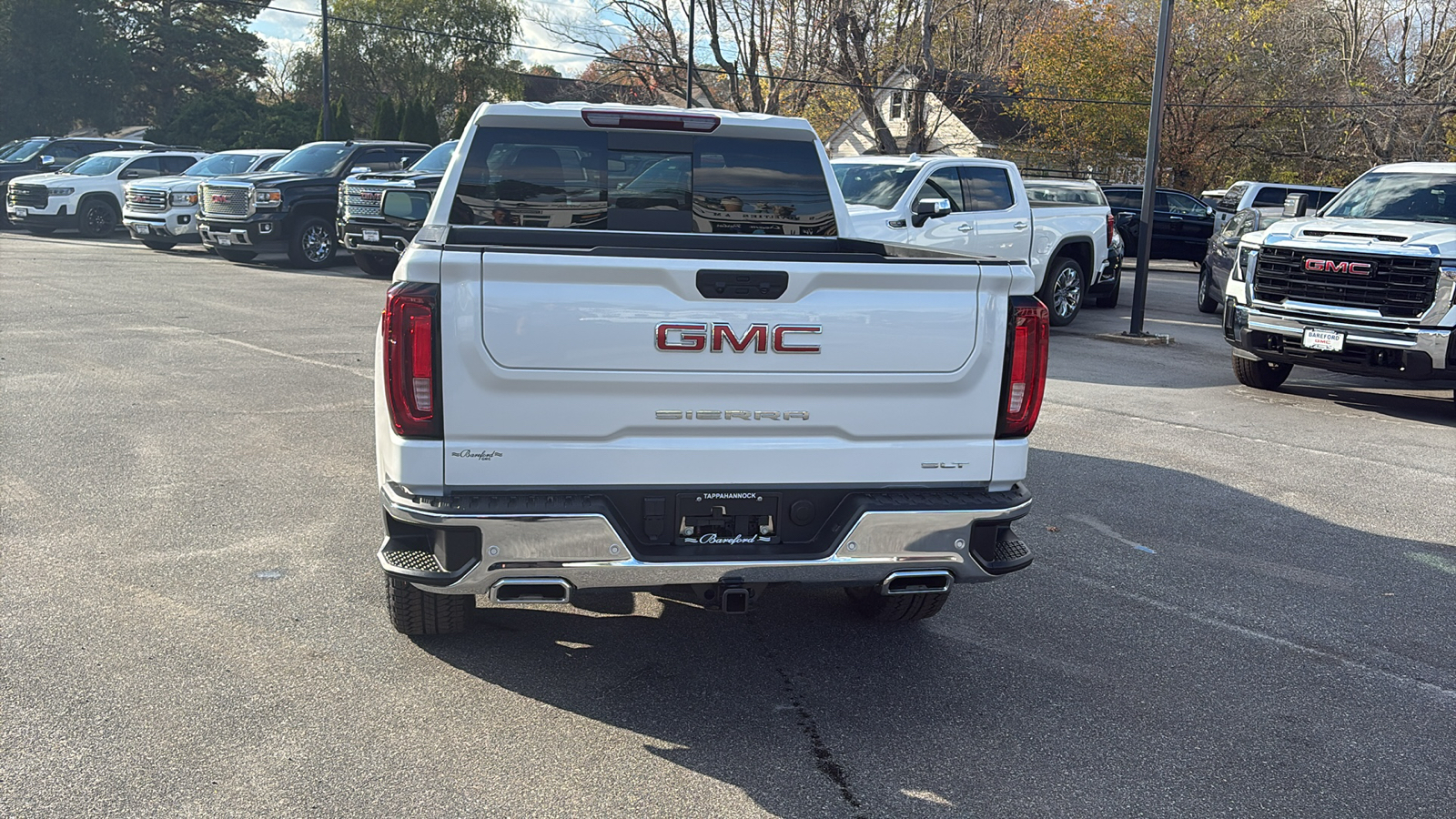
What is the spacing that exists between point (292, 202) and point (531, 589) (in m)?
16.9

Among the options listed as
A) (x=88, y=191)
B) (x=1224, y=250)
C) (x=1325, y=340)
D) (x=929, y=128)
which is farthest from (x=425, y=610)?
(x=929, y=128)

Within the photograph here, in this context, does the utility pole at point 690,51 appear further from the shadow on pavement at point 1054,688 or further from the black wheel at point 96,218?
the shadow on pavement at point 1054,688

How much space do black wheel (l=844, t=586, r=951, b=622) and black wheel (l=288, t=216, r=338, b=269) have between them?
16.4m

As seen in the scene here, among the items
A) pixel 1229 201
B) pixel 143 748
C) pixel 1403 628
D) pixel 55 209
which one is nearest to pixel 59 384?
pixel 143 748

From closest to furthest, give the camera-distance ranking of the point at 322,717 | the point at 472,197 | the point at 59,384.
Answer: the point at 322,717
the point at 472,197
the point at 59,384

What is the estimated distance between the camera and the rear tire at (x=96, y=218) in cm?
2502

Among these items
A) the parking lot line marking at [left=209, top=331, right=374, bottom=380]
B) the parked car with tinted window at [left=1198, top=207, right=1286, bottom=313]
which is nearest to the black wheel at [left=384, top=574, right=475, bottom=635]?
the parking lot line marking at [left=209, top=331, right=374, bottom=380]

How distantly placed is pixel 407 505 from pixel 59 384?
703cm

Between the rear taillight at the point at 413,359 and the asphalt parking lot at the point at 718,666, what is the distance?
3.40 feet

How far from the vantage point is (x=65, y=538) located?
5.78m

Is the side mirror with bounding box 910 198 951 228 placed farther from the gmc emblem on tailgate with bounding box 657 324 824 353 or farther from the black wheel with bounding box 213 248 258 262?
the black wheel with bounding box 213 248 258 262

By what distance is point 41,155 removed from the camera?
27922 millimetres

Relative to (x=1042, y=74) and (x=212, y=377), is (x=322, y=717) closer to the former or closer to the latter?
(x=212, y=377)

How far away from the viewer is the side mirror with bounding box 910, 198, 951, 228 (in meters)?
12.4
